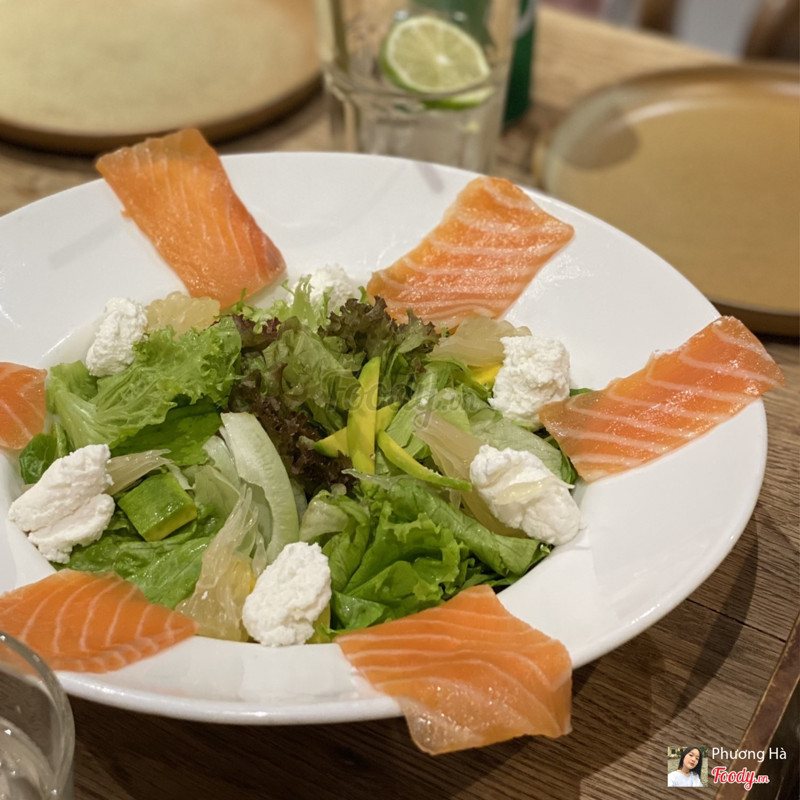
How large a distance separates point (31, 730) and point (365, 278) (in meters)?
1.10

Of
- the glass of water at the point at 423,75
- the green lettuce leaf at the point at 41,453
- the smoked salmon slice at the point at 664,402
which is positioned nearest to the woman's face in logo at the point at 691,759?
the smoked salmon slice at the point at 664,402

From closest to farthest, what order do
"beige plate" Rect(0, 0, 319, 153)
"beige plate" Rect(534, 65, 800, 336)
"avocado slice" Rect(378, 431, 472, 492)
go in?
"avocado slice" Rect(378, 431, 472, 492)
"beige plate" Rect(534, 65, 800, 336)
"beige plate" Rect(0, 0, 319, 153)

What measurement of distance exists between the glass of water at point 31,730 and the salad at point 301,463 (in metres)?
0.26

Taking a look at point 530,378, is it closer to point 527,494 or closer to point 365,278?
point 527,494

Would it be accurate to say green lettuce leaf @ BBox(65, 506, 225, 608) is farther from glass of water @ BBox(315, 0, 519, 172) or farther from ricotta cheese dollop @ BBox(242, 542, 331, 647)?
glass of water @ BBox(315, 0, 519, 172)

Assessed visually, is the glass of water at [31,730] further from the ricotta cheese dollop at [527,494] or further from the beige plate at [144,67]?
the beige plate at [144,67]

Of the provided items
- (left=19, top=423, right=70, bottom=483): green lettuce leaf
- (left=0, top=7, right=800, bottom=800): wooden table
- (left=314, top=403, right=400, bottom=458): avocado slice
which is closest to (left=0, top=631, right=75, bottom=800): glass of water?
(left=0, top=7, right=800, bottom=800): wooden table

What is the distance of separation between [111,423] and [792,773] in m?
1.35

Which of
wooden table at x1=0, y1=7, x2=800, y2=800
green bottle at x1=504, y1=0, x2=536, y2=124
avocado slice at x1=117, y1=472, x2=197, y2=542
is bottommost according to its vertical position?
wooden table at x1=0, y1=7, x2=800, y2=800

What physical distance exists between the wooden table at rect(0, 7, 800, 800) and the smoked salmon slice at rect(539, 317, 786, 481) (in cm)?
30

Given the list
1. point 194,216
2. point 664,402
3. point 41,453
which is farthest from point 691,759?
point 194,216

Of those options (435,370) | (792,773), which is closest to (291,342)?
(435,370)

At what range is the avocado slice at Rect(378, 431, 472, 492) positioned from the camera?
142 centimetres

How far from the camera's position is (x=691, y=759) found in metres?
1.32
